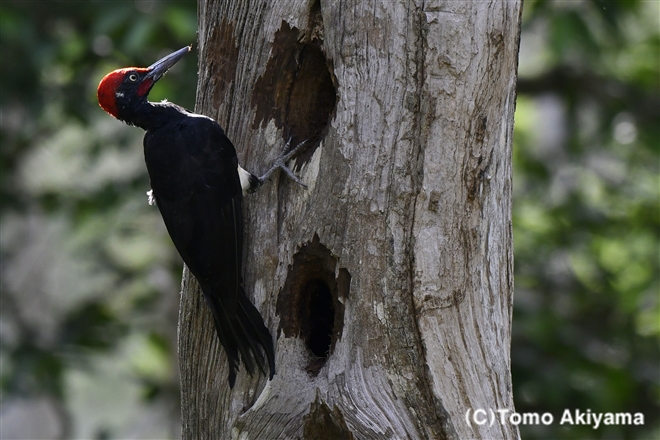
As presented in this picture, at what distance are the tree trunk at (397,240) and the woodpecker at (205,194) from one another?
9 cm

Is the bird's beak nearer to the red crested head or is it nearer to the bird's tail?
the red crested head

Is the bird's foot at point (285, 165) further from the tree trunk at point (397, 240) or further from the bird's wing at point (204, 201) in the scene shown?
the bird's wing at point (204, 201)

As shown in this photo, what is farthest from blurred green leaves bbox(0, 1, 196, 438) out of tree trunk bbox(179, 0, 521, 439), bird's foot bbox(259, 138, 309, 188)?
tree trunk bbox(179, 0, 521, 439)

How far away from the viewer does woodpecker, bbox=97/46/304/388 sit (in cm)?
273

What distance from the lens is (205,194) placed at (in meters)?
2.98

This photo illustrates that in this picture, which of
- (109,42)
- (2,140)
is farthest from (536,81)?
(2,140)

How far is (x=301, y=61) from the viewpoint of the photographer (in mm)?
Answer: 2875

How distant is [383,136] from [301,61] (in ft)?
1.61

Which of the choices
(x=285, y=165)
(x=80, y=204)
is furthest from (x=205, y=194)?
(x=80, y=204)

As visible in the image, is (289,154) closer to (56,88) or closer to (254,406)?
(254,406)

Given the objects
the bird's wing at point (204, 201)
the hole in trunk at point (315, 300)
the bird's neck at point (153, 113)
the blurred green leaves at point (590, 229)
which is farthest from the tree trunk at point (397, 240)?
the blurred green leaves at point (590, 229)

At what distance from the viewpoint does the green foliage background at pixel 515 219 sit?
5477 mm

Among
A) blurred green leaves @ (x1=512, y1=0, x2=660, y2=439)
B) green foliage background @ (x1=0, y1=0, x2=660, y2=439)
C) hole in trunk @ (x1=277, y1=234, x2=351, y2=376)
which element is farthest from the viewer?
blurred green leaves @ (x1=512, y1=0, x2=660, y2=439)

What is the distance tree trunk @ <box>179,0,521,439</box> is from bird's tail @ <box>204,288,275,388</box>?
0.13 feet
